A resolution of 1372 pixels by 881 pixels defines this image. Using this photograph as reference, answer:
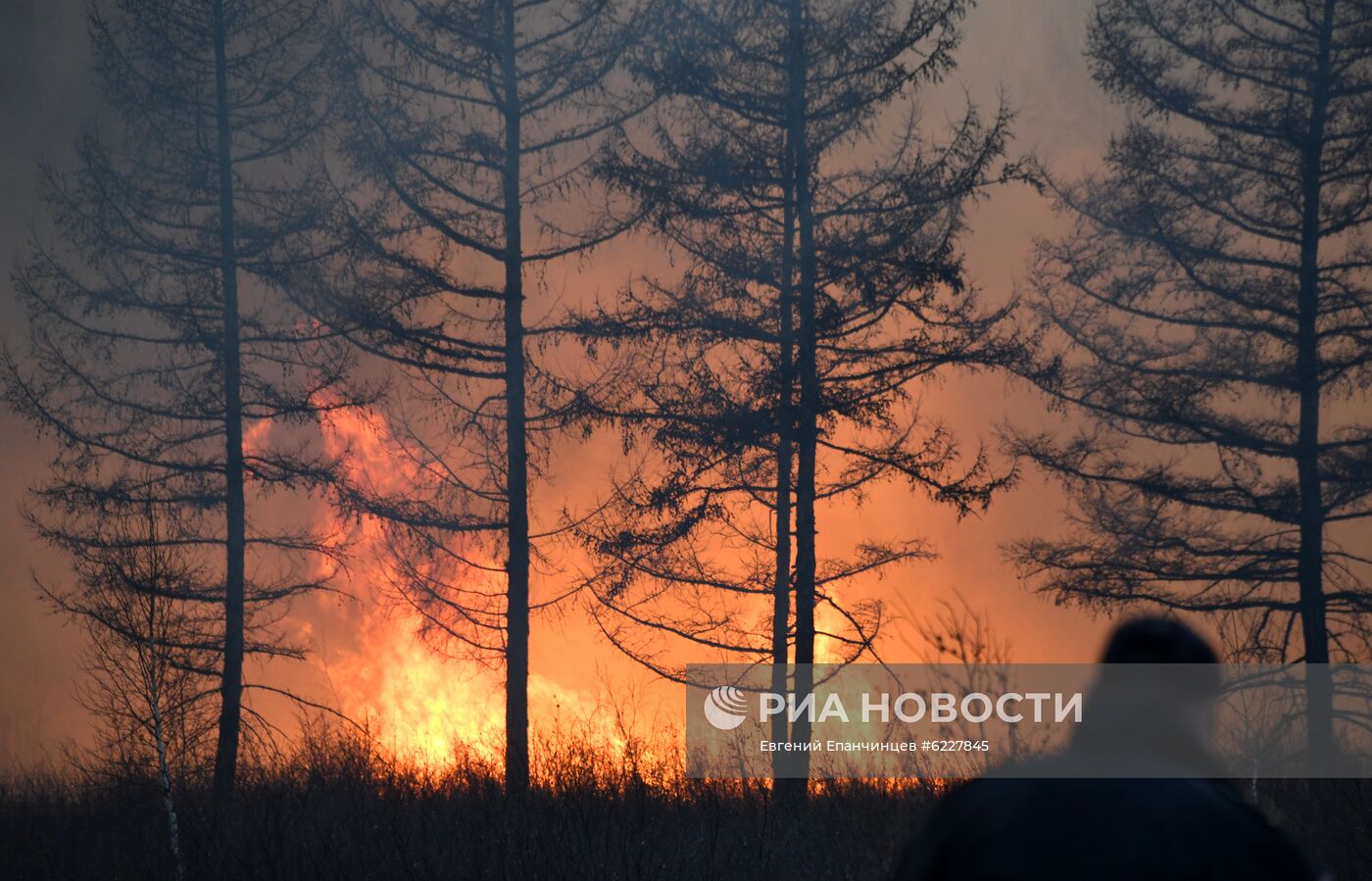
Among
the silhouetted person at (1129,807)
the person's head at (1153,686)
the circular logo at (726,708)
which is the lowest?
the circular logo at (726,708)

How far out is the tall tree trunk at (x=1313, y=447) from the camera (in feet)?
42.1

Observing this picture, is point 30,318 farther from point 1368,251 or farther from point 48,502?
point 1368,251

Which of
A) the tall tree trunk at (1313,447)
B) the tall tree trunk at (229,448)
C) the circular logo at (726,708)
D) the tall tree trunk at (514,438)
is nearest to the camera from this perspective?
the circular logo at (726,708)

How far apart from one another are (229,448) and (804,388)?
7595 mm

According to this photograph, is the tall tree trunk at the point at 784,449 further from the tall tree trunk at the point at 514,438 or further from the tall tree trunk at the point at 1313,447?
the tall tree trunk at the point at 1313,447

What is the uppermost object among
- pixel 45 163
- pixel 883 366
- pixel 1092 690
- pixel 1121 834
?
pixel 45 163

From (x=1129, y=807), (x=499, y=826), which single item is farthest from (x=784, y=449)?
(x=1129, y=807)

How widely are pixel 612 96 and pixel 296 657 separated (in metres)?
8.27

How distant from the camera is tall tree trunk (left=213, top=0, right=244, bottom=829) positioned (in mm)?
14156

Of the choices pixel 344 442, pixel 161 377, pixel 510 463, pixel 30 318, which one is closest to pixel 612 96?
pixel 510 463

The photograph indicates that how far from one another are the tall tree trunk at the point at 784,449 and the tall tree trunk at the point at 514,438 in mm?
2946

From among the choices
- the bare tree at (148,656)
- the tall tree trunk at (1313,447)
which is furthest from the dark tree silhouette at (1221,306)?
the bare tree at (148,656)

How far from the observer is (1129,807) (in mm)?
2246

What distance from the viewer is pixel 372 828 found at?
8711mm
